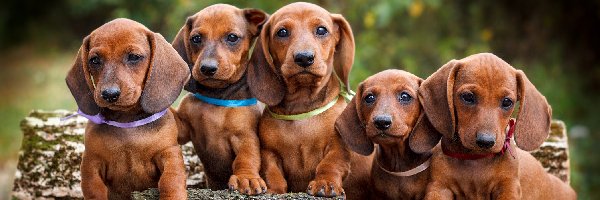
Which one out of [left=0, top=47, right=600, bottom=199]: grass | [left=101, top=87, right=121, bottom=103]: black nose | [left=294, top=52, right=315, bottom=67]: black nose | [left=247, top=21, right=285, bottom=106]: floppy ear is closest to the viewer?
[left=101, top=87, right=121, bottom=103]: black nose

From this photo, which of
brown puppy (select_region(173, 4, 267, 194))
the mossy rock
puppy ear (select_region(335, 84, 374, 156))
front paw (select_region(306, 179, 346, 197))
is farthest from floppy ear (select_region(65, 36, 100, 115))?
puppy ear (select_region(335, 84, 374, 156))

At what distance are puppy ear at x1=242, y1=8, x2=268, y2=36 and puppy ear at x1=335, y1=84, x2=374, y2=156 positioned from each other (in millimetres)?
763

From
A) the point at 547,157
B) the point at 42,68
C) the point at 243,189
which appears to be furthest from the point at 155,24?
the point at 243,189

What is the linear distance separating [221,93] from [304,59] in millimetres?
682

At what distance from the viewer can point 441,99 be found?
5004 mm

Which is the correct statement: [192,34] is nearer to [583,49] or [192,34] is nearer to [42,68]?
[583,49]

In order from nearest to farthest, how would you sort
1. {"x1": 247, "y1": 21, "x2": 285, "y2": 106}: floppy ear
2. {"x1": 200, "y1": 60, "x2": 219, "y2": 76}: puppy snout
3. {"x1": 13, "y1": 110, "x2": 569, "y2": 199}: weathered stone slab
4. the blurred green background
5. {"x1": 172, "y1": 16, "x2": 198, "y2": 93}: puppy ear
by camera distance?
1. {"x1": 200, "y1": 60, "x2": 219, "y2": 76}: puppy snout
2. {"x1": 247, "y1": 21, "x2": 285, "y2": 106}: floppy ear
3. {"x1": 172, "y1": 16, "x2": 198, "y2": 93}: puppy ear
4. {"x1": 13, "y1": 110, "x2": 569, "y2": 199}: weathered stone slab
5. the blurred green background

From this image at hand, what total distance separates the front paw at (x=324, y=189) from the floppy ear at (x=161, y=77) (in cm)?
89

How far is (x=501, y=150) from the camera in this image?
5.05m

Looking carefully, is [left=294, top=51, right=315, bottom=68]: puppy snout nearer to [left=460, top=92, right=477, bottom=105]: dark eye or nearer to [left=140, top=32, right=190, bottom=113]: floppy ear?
[left=140, top=32, right=190, bottom=113]: floppy ear

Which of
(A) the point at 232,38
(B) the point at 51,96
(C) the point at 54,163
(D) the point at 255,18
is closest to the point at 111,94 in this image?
(A) the point at 232,38

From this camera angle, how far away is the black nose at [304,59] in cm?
504

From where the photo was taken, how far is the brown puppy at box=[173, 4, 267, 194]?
17.2 feet

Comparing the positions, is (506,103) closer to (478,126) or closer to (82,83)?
(478,126)
